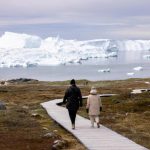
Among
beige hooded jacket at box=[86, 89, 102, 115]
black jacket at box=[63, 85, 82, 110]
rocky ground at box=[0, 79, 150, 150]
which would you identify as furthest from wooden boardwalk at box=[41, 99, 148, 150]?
black jacket at box=[63, 85, 82, 110]

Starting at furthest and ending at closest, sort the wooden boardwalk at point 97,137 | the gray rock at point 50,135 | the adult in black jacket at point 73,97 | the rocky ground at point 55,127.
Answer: the adult in black jacket at point 73,97 < the gray rock at point 50,135 < the rocky ground at point 55,127 < the wooden boardwalk at point 97,137

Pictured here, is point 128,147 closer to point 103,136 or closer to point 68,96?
point 103,136

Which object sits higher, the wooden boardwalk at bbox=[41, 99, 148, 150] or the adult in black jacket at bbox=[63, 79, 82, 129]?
the adult in black jacket at bbox=[63, 79, 82, 129]

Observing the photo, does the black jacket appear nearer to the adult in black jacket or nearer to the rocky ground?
the adult in black jacket

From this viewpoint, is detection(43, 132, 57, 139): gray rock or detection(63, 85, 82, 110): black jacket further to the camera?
detection(63, 85, 82, 110): black jacket

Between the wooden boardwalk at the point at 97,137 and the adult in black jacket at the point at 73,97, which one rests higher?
the adult in black jacket at the point at 73,97

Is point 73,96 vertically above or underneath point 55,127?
above

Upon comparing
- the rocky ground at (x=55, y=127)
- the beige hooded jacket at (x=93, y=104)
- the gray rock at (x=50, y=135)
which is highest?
the beige hooded jacket at (x=93, y=104)

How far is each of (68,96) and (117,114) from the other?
9520mm

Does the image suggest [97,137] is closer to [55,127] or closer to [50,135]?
[50,135]

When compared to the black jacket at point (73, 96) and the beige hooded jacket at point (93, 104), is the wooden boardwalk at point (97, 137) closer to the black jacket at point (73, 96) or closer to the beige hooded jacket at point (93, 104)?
the beige hooded jacket at point (93, 104)

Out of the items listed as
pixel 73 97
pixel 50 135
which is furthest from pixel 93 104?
pixel 50 135

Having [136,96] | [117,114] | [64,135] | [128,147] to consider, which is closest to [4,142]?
[64,135]

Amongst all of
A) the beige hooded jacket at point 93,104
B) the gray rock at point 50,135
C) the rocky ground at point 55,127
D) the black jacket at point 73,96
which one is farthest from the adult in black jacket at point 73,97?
the gray rock at point 50,135
